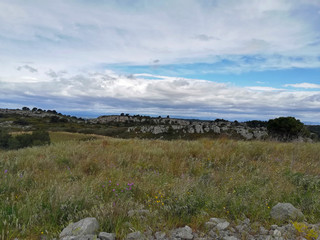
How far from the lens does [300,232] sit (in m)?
2.67

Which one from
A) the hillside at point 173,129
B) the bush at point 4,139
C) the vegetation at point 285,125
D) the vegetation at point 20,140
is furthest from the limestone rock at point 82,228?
the vegetation at point 285,125

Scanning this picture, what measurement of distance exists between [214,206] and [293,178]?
293 cm

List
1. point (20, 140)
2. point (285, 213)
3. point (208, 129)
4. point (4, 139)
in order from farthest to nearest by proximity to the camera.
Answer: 1. point (208, 129)
2. point (20, 140)
3. point (4, 139)
4. point (285, 213)

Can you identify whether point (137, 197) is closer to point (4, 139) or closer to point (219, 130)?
point (4, 139)

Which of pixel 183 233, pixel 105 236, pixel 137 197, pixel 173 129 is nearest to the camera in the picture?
pixel 105 236

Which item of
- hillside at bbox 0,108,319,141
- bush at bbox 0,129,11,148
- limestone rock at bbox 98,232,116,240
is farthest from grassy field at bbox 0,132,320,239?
bush at bbox 0,129,11,148

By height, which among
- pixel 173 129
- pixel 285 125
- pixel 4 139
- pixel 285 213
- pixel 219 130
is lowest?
pixel 4 139

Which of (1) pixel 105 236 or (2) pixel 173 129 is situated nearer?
(1) pixel 105 236

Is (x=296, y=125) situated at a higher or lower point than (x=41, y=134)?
higher

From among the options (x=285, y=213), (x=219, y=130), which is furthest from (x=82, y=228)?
(x=219, y=130)

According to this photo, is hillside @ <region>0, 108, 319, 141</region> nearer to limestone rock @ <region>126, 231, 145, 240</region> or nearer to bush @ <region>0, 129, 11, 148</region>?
bush @ <region>0, 129, 11, 148</region>

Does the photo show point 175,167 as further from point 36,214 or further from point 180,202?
point 36,214

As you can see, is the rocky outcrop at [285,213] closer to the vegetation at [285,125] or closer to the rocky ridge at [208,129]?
the rocky ridge at [208,129]

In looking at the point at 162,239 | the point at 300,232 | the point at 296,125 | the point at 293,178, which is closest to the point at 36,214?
the point at 162,239
